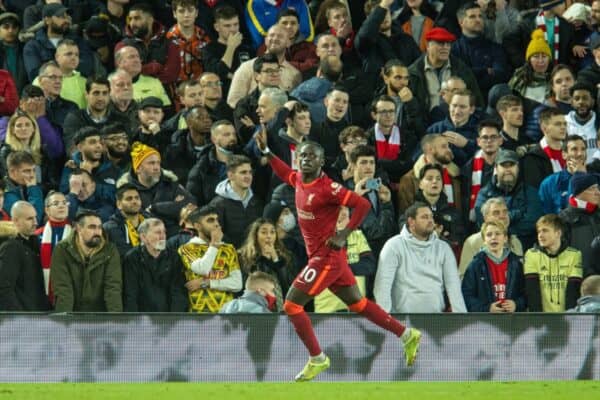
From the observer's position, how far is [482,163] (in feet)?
49.0

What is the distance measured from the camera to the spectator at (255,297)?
42.0 ft

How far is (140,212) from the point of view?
14.1m

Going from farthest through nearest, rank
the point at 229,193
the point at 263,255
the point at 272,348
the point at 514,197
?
the point at 514,197 < the point at 229,193 < the point at 263,255 < the point at 272,348

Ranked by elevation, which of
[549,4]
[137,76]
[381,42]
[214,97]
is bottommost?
[214,97]

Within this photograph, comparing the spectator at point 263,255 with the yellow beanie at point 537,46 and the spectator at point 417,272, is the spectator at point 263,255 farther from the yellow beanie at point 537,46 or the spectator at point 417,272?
the yellow beanie at point 537,46

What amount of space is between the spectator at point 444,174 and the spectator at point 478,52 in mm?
2356

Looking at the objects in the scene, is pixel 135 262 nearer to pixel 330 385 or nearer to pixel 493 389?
pixel 330 385

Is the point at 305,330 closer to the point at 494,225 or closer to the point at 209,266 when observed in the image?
the point at 209,266

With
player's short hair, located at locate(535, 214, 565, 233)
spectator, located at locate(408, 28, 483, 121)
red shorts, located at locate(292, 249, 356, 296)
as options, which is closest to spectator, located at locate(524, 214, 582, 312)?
player's short hair, located at locate(535, 214, 565, 233)

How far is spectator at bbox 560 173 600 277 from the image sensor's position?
1402 cm

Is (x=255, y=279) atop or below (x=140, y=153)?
below

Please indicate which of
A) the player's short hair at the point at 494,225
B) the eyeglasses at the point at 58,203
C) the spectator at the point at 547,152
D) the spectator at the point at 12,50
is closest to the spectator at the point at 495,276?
the player's short hair at the point at 494,225

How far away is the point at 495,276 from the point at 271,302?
2118mm

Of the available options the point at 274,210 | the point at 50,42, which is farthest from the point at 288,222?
the point at 50,42
